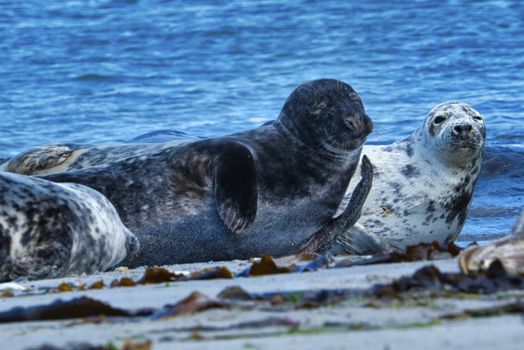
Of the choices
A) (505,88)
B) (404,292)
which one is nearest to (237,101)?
(505,88)

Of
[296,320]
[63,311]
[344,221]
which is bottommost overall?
[344,221]

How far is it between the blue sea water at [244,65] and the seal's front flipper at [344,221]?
2365 mm

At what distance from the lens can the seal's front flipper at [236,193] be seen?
6.84 metres

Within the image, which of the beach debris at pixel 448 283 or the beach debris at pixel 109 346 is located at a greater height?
the beach debris at pixel 109 346

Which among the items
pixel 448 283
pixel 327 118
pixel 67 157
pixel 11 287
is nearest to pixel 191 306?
pixel 448 283

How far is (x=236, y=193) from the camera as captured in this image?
269 inches

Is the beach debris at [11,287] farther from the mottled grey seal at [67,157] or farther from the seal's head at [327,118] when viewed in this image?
the mottled grey seal at [67,157]

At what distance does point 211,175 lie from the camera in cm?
709

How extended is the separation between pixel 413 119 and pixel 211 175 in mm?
7087

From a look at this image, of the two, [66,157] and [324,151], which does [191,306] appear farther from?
[66,157]

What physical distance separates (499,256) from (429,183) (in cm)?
435

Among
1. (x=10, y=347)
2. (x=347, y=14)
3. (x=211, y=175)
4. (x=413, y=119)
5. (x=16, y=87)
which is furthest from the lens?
(x=347, y=14)

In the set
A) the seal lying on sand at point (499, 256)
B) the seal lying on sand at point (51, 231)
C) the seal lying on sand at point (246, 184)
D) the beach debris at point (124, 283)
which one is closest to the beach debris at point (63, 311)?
the beach debris at point (124, 283)

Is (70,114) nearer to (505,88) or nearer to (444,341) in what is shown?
(505,88)
